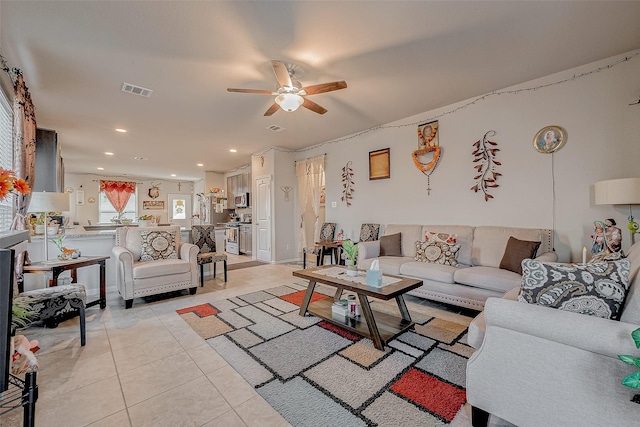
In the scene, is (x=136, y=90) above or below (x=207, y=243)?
above

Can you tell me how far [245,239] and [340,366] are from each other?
5.84 m

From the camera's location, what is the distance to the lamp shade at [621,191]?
2299mm

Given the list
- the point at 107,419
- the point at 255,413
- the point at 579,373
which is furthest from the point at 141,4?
the point at 579,373

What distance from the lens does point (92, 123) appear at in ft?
14.7

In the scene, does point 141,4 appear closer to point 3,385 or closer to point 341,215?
point 3,385

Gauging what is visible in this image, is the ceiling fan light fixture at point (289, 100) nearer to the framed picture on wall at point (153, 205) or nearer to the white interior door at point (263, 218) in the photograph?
the white interior door at point (263, 218)

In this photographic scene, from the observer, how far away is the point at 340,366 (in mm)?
2012

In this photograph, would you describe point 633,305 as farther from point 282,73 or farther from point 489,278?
point 282,73

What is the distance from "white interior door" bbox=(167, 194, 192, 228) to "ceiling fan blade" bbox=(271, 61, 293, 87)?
1041 centimetres

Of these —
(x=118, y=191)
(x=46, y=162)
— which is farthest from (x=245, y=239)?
(x=118, y=191)

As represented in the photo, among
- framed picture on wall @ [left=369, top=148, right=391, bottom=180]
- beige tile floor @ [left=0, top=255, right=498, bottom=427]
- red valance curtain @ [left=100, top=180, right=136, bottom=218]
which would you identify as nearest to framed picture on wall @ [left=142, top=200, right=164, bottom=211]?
red valance curtain @ [left=100, top=180, right=136, bottom=218]

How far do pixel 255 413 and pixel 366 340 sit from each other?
1.14m

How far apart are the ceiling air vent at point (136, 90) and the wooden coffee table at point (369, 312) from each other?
9.30ft

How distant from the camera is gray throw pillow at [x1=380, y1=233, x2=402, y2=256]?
4.11 metres
